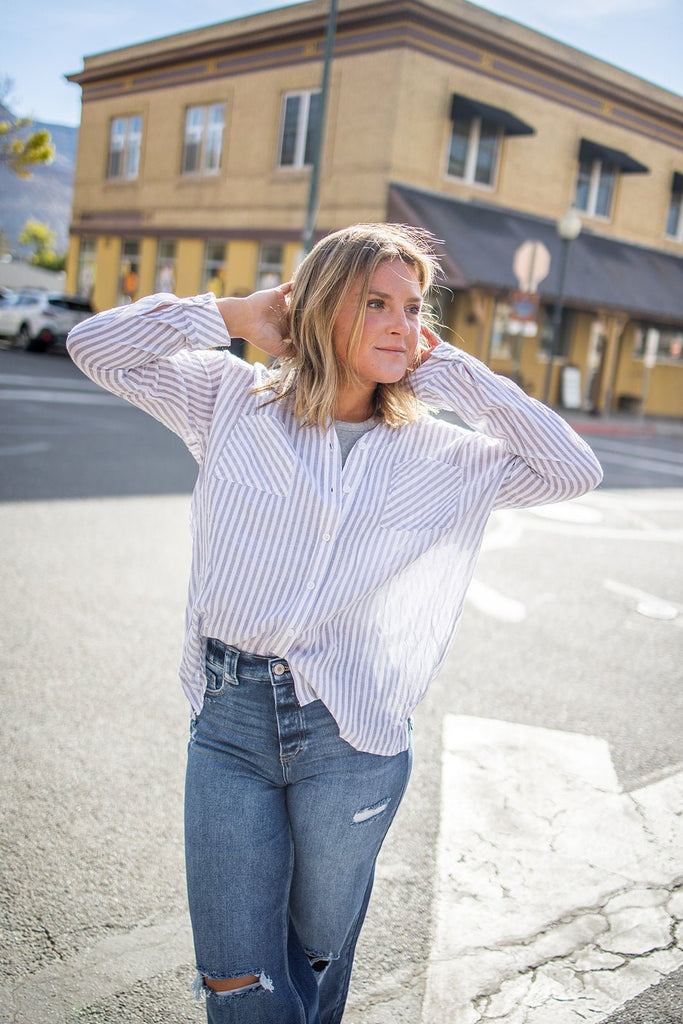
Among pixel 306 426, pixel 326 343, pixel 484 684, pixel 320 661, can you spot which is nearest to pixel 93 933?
pixel 320 661

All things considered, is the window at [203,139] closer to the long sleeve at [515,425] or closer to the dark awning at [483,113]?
the dark awning at [483,113]

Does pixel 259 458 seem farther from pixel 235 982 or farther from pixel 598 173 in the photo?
pixel 598 173

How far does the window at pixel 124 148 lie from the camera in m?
28.3

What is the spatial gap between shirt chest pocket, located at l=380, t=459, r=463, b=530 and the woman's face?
0.69 feet

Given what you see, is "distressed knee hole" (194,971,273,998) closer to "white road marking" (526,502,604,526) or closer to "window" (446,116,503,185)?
"white road marking" (526,502,604,526)

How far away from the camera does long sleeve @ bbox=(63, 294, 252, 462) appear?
200 centimetres

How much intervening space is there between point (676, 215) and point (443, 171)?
9.44 metres

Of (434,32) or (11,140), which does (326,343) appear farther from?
(11,140)

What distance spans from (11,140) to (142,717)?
20803 millimetres

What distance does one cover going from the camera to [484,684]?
471cm

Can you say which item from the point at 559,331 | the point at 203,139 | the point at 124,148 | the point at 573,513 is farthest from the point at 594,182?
the point at 573,513

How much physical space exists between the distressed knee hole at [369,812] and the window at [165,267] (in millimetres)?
26129

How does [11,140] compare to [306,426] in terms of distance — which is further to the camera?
[11,140]

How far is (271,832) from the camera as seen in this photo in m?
1.84
